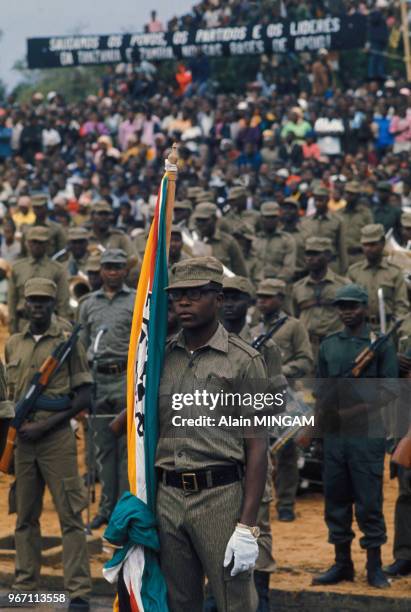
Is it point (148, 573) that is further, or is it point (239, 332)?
point (239, 332)

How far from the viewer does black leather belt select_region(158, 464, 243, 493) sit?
6984mm

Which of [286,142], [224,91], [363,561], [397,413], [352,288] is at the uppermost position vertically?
[224,91]

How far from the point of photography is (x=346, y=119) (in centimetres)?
2830

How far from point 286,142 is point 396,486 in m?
15.2

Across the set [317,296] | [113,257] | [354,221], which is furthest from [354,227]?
[113,257]

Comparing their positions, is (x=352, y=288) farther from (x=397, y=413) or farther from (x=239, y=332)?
(x=397, y=413)

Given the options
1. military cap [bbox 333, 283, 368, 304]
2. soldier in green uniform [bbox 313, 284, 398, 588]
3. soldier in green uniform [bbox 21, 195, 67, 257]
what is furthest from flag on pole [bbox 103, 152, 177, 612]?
soldier in green uniform [bbox 21, 195, 67, 257]

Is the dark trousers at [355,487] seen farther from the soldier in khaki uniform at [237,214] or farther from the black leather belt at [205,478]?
the soldier in khaki uniform at [237,214]

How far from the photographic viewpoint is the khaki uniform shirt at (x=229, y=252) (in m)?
16.6

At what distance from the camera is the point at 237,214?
19422mm

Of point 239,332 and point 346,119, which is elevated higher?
point 346,119

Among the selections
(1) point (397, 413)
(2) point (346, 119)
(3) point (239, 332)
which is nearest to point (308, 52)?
(2) point (346, 119)

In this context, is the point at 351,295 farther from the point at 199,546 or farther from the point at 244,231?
the point at 244,231

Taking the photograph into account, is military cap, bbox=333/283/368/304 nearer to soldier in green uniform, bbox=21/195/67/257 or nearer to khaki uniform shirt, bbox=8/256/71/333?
khaki uniform shirt, bbox=8/256/71/333
